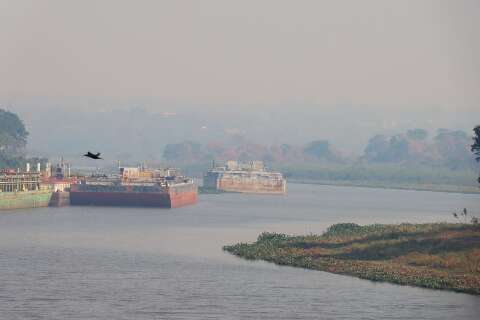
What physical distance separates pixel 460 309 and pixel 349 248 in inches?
1141

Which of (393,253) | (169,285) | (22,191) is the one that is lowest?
(169,285)

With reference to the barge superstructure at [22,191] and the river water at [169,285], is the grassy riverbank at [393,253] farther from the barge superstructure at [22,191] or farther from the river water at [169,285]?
the barge superstructure at [22,191]

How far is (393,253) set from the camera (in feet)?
343

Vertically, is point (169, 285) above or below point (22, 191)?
below

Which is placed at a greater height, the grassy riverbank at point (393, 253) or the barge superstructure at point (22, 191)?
the barge superstructure at point (22, 191)

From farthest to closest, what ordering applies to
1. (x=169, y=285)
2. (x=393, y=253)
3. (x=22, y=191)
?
(x=22, y=191) → (x=393, y=253) → (x=169, y=285)

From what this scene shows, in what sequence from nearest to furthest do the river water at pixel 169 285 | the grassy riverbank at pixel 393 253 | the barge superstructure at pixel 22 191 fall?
1. the river water at pixel 169 285
2. the grassy riverbank at pixel 393 253
3. the barge superstructure at pixel 22 191

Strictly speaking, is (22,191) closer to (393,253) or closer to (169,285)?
(393,253)

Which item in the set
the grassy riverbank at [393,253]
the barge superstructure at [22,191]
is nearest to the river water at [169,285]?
the grassy riverbank at [393,253]

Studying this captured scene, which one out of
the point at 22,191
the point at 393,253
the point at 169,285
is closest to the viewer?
the point at 169,285

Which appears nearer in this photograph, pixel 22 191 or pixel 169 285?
pixel 169 285

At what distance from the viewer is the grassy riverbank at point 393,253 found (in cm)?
9350

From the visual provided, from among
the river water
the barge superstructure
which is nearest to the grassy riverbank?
the river water

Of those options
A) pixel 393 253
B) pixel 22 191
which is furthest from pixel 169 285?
pixel 22 191
